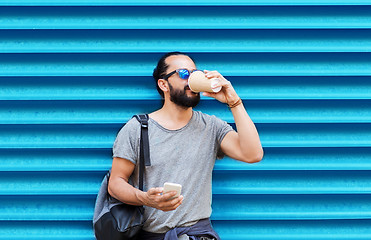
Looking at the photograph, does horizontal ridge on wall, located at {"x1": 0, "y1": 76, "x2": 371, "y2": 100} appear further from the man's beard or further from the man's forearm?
the man's forearm

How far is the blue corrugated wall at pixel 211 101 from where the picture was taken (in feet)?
9.09

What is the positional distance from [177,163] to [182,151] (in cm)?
7

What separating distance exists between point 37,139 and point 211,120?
1.20 m

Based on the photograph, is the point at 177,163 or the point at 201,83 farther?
the point at 177,163

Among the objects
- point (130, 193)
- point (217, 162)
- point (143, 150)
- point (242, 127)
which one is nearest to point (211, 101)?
point (217, 162)

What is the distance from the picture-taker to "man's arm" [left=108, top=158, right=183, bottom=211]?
6.66 feet

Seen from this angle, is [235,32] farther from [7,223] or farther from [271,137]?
[7,223]

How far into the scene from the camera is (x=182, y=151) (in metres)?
2.37

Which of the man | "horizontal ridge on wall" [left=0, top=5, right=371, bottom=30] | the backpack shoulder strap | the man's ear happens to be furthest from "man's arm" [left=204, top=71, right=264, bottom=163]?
"horizontal ridge on wall" [left=0, top=5, right=371, bottom=30]

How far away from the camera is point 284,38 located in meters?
2.82

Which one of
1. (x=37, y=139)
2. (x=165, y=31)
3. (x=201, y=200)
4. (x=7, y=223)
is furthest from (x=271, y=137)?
(x=7, y=223)

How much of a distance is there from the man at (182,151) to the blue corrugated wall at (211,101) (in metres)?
0.37

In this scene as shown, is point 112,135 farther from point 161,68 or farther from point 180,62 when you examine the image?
point 180,62

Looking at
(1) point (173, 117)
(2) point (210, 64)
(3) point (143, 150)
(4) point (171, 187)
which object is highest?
(2) point (210, 64)
